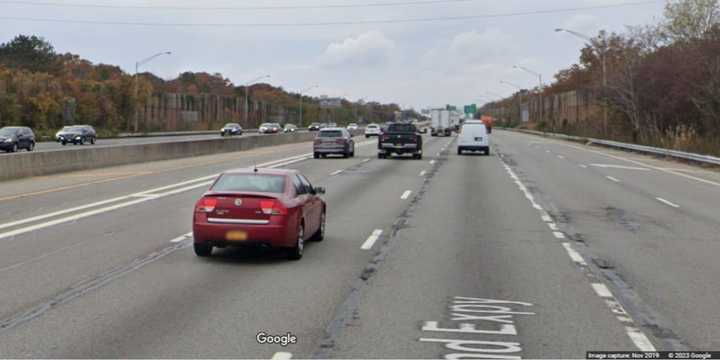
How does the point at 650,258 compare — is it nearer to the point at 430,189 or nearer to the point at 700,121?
the point at 430,189

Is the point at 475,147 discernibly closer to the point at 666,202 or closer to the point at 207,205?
the point at 666,202

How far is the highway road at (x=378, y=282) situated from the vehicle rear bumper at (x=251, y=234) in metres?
0.35

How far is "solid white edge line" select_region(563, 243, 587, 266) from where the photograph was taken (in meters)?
13.1

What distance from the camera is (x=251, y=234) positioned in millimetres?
12234

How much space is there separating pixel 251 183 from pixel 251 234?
3.32 feet

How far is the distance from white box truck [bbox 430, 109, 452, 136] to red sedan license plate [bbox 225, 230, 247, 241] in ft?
299

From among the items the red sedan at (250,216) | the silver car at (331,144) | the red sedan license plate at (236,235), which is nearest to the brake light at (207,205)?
the red sedan at (250,216)

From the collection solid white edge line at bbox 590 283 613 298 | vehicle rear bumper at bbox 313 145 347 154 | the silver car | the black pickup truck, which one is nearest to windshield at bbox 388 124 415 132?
the black pickup truck

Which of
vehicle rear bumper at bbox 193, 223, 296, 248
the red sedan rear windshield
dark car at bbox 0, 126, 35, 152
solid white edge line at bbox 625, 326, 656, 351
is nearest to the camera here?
solid white edge line at bbox 625, 326, 656, 351

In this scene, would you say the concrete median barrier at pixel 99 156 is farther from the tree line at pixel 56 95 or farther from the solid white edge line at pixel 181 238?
the tree line at pixel 56 95

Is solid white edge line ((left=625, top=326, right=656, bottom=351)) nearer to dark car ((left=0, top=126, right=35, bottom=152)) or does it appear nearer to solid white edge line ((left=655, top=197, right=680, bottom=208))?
solid white edge line ((left=655, top=197, right=680, bottom=208))

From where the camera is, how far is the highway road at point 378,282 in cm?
810

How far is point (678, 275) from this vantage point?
11.9 meters

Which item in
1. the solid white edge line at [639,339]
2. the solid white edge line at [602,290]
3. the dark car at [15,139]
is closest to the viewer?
the solid white edge line at [639,339]
